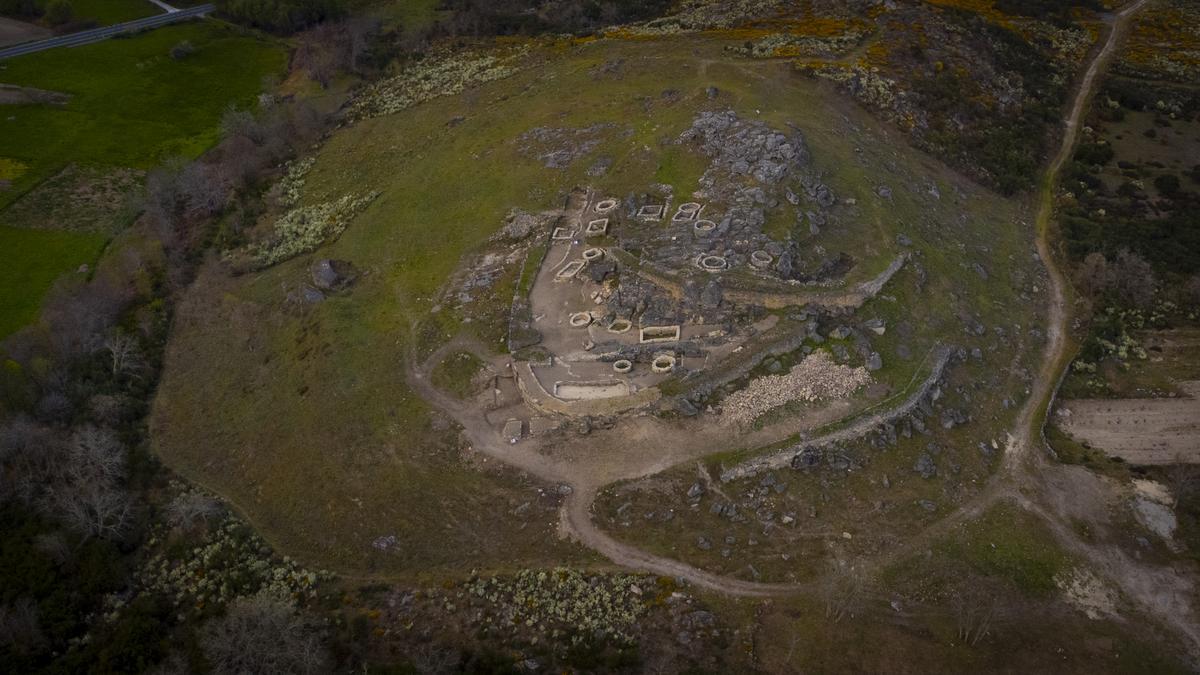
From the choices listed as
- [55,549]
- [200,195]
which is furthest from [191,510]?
[200,195]

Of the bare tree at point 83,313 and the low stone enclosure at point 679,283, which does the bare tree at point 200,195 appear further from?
the low stone enclosure at point 679,283

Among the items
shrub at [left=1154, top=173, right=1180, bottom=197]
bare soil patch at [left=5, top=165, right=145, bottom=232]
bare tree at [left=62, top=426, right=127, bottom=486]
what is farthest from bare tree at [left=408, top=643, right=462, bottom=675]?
shrub at [left=1154, top=173, right=1180, bottom=197]

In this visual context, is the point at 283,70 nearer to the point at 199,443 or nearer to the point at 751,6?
the point at 751,6

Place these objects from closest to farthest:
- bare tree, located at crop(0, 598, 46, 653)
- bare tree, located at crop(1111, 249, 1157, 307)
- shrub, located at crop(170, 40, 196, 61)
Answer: bare tree, located at crop(0, 598, 46, 653) → bare tree, located at crop(1111, 249, 1157, 307) → shrub, located at crop(170, 40, 196, 61)

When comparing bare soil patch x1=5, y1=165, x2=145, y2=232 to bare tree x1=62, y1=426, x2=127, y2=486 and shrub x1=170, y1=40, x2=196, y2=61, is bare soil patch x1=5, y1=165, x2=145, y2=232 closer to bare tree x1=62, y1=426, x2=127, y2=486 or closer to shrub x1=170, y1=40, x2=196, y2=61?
shrub x1=170, y1=40, x2=196, y2=61

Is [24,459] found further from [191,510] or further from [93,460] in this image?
[191,510]

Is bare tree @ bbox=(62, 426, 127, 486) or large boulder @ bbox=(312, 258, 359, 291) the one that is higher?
large boulder @ bbox=(312, 258, 359, 291)
